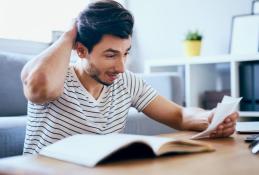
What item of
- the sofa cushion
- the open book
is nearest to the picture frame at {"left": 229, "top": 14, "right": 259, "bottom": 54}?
the sofa cushion

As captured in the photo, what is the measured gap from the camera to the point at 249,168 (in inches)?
27.0

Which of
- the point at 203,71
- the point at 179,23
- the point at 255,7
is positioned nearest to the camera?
the point at 255,7

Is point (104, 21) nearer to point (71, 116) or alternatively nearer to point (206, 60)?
point (71, 116)

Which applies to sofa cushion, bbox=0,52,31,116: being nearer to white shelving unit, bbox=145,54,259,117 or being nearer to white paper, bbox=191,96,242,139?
white paper, bbox=191,96,242,139

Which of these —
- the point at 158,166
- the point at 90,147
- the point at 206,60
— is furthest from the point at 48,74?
the point at 206,60

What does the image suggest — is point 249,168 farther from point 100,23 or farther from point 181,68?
point 181,68

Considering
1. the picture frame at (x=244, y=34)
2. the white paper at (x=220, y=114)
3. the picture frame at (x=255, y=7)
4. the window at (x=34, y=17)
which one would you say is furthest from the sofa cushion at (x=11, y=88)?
the picture frame at (x=255, y=7)

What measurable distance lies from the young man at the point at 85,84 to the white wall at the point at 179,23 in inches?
66.2

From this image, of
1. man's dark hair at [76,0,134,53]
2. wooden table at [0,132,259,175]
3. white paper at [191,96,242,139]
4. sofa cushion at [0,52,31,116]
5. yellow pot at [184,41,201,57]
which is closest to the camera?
wooden table at [0,132,259,175]

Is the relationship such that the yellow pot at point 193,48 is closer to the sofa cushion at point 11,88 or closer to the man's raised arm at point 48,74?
the sofa cushion at point 11,88

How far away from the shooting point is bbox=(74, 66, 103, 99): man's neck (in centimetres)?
128

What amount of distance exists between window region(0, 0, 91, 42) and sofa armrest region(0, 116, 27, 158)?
49.6 inches

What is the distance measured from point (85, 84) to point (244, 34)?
1.70 meters

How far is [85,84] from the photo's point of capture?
1.28 meters
